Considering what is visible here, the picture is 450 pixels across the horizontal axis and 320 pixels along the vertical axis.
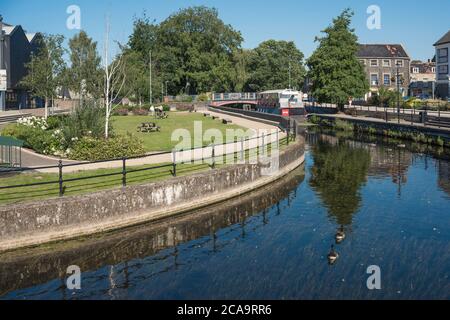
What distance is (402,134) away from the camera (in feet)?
140

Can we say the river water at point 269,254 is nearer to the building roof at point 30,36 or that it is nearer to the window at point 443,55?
the building roof at point 30,36

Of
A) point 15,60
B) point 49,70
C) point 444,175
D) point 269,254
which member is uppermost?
point 15,60

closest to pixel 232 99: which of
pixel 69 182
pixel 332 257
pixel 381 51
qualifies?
pixel 381 51

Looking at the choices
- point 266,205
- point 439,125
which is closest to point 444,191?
point 266,205

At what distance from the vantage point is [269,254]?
1418 cm

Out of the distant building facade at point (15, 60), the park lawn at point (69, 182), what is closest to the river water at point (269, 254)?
the park lawn at point (69, 182)

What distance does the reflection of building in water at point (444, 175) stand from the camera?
22.8 metres

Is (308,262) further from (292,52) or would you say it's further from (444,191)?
(292,52)

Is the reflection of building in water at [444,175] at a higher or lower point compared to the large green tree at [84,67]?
lower

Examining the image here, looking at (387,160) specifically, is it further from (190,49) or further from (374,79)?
(374,79)

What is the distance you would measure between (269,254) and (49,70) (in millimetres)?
38263

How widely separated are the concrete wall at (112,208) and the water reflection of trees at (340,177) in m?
3.97

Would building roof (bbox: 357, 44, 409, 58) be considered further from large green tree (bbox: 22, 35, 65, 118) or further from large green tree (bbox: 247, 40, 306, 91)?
large green tree (bbox: 22, 35, 65, 118)
